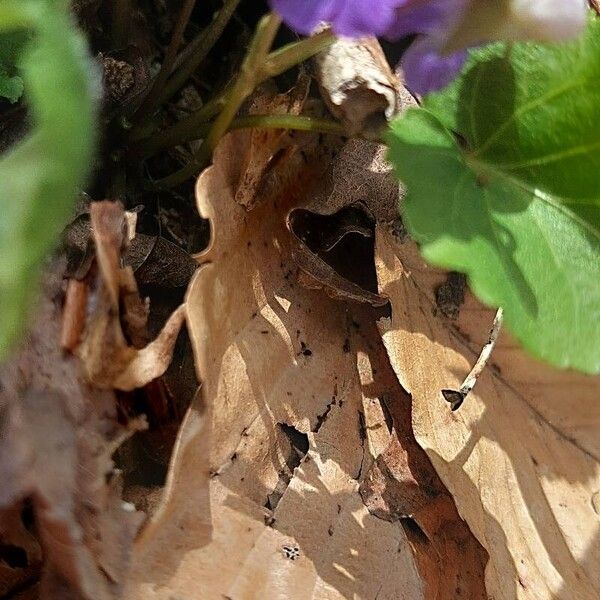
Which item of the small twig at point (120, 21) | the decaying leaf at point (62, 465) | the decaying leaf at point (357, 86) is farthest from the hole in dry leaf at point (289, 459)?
the small twig at point (120, 21)

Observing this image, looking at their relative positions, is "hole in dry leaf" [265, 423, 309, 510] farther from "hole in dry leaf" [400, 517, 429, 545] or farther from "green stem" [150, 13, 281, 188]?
"green stem" [150, 13, 281, 188]

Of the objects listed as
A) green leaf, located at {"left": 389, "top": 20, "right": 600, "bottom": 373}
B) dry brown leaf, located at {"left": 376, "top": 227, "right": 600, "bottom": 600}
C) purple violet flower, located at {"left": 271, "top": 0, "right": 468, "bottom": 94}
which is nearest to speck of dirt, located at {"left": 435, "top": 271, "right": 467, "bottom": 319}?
dry brown leaf, located at {"left": 376, "top": 227, "right": 600, "bottom": 600}

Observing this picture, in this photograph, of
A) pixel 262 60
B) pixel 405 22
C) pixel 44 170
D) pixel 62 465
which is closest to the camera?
pixel 44 170

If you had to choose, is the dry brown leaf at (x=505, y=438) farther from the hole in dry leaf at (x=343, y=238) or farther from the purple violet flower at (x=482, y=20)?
the purple violet flower at (x=482, y=20)

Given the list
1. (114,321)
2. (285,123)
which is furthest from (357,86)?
(114,321)

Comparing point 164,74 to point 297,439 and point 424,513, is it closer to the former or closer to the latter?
point 297,439

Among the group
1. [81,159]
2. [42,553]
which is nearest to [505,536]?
[42,553]
